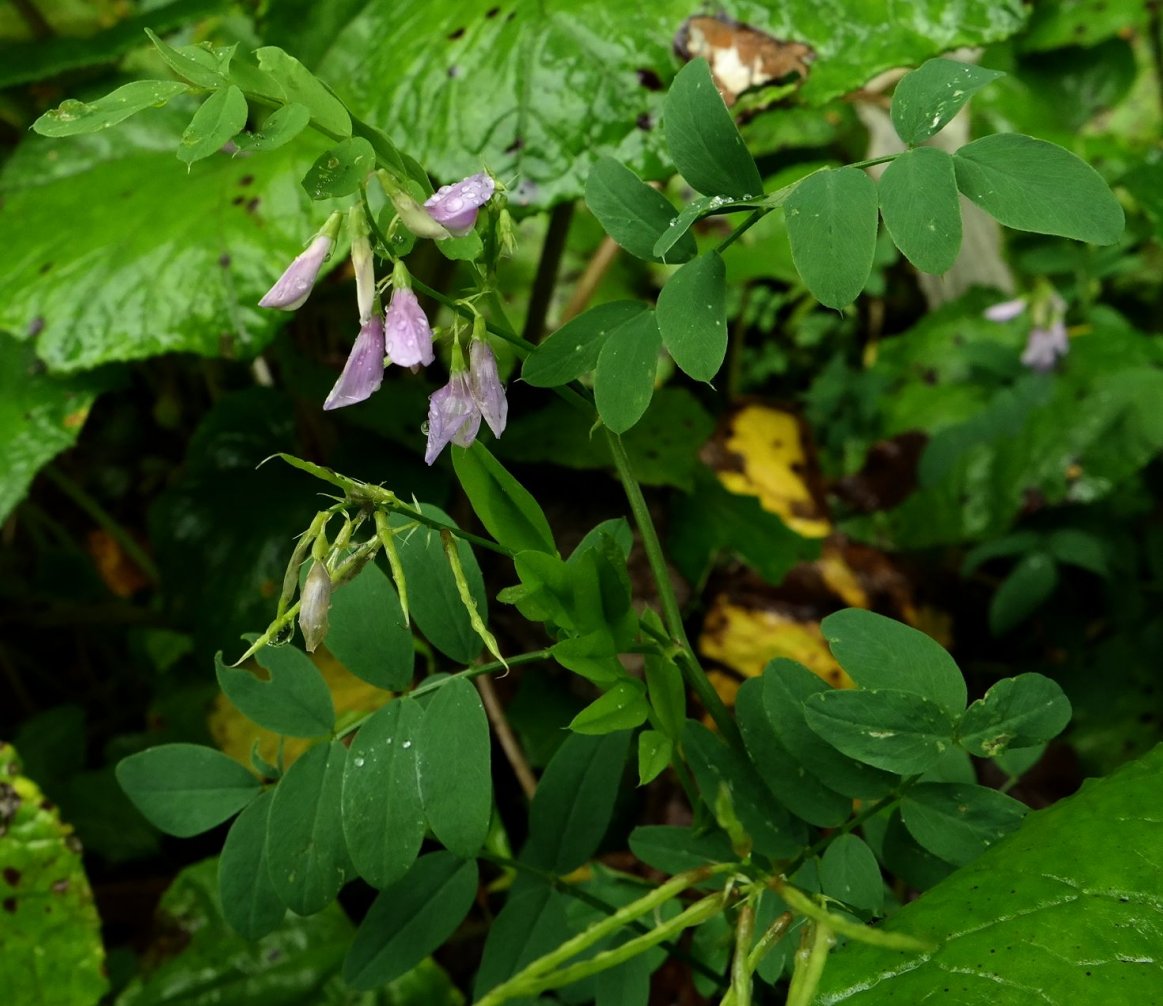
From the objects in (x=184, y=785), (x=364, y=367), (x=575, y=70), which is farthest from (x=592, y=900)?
(x=575, y=70)

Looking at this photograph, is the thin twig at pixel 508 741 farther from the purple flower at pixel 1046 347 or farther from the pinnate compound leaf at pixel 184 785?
the purple flower at pixel 1046 347

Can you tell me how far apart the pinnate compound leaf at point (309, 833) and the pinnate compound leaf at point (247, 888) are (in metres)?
0.02

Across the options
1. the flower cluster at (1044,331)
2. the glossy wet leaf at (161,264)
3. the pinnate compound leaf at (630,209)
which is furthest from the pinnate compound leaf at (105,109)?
the flower cluster at (1044,331)

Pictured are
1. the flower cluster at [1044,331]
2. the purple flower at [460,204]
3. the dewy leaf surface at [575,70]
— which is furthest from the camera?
the flower cluster at [1044,331]

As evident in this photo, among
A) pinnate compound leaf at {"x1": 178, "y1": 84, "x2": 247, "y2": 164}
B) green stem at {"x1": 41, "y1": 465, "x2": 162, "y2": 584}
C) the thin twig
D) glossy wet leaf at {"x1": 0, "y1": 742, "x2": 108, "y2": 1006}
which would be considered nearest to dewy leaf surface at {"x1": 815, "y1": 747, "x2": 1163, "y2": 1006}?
pinnate compound leaf at {"x1": 178, "y1": 84, "x2": 247, "y2": 164}

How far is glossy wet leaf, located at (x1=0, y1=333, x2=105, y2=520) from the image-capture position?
1.29 metres

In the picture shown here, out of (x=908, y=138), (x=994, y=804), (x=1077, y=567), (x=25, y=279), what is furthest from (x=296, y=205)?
(x=1077, y=567)

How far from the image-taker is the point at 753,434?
6.19 feet

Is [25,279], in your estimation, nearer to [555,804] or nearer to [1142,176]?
[555,804]

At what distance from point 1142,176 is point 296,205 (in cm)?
118

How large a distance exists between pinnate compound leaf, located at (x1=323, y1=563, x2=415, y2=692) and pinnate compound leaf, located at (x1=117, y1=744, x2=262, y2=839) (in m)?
0.12

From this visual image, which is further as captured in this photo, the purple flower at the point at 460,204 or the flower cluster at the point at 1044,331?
the flower cluster at the point at 1044,331

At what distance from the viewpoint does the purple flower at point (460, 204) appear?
1.89ft

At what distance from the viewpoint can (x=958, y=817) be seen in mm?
706
